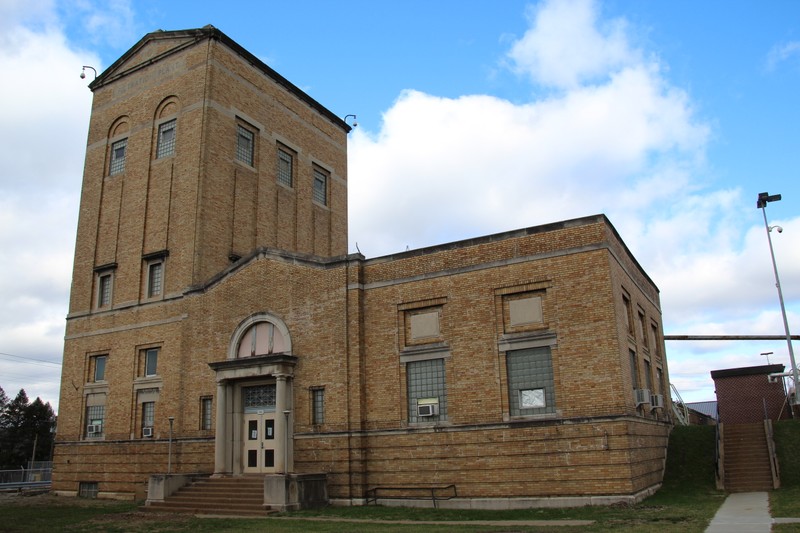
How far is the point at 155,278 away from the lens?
31.3 meters

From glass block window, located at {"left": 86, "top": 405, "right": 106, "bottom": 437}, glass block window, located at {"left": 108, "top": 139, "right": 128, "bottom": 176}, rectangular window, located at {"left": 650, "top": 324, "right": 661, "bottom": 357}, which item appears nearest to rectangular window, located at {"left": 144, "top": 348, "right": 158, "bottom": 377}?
glass block window, located at {"left": 86, "top": 405, "right": 106, "bottom": 437}

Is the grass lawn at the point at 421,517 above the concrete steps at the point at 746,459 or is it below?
below

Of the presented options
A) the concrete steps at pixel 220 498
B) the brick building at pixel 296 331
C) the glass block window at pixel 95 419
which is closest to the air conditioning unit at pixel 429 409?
the brick building at pixel 296 331

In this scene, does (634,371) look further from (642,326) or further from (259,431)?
(259,431)

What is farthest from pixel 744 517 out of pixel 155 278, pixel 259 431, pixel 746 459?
pixel 155 278

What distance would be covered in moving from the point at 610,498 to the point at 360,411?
27.9 feet

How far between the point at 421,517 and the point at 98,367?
1939 cm

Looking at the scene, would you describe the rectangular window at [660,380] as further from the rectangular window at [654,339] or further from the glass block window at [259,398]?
the glass block window at [259,398]

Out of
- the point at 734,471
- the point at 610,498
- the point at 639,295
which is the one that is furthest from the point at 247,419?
the point at 734,471

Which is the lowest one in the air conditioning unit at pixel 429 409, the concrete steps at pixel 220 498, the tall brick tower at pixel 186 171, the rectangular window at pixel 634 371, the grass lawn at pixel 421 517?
the grass lawn at pixel 421 517

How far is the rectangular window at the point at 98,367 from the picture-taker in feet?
103

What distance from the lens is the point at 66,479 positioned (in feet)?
99.8

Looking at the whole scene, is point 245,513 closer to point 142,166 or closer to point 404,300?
point 404,300

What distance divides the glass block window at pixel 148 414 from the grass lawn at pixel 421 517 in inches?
146
